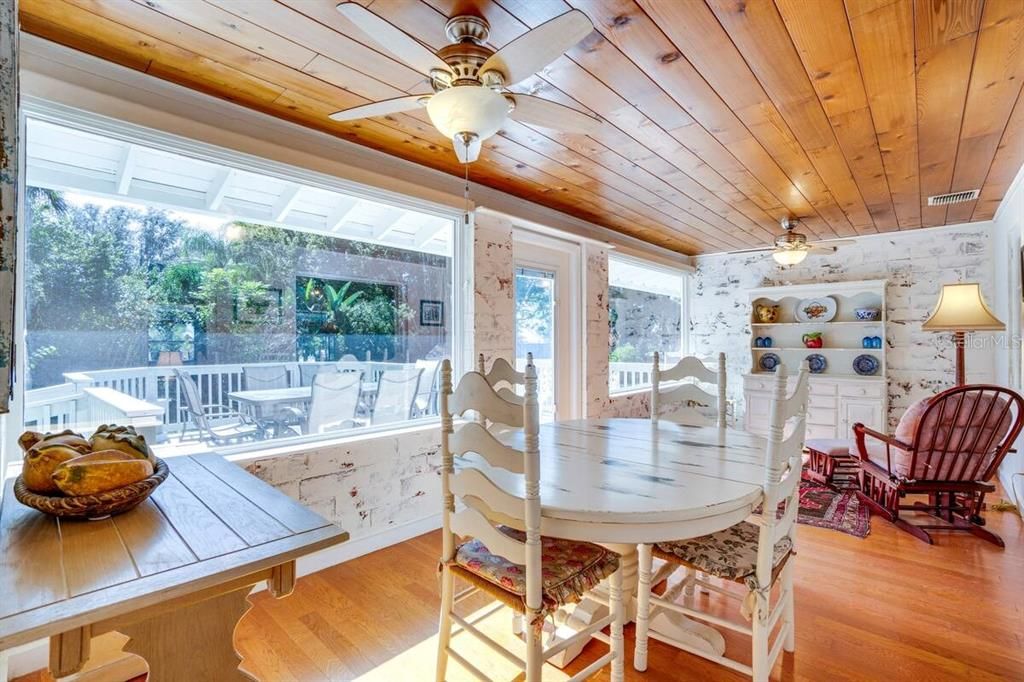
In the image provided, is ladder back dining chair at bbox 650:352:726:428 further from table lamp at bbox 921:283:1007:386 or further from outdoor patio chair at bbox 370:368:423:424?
table lamp at bbox 921:283:1007:386

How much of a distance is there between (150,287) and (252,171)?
70cm

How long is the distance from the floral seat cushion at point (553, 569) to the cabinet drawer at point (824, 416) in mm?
4335

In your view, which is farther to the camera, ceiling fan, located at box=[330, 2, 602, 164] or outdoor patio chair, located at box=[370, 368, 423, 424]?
outdoor patio chair, located at box=[370, 368, 423, 424]

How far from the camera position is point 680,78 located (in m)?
1.91

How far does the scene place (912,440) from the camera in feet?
9.53

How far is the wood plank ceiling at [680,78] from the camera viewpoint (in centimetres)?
155

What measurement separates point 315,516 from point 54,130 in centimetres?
186

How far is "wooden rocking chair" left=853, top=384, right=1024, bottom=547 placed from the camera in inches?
108

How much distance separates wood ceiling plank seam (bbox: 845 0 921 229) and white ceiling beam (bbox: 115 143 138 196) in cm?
265

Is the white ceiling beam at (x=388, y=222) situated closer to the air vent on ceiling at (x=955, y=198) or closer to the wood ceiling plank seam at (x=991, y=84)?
the wood ceiling plank seam at (x=991, y=84)

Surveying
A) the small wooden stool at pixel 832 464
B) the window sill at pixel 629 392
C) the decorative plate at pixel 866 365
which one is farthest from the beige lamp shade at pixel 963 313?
the window sill at pixel 629 392

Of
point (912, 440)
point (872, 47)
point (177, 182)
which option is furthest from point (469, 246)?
point (912, 440)

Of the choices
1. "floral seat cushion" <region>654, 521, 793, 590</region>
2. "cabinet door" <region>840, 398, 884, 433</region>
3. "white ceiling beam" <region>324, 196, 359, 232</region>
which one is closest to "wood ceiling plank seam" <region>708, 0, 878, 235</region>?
"floral seat cushion" <region>654, 521, 793, 590</region>

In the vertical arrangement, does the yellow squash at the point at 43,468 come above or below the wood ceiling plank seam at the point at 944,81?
below
